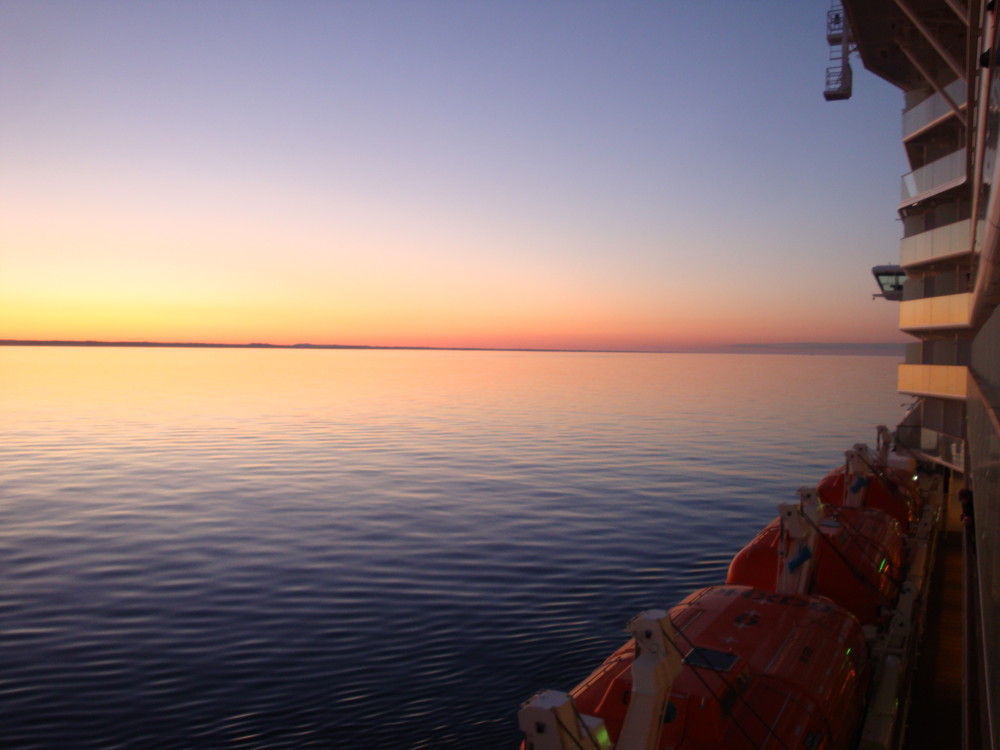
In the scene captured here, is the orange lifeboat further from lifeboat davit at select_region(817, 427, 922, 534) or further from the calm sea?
lifeboat davit at select_region(817, 427, 922, 534)

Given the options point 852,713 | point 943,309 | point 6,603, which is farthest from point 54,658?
point 943,309

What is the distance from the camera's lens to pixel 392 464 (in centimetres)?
4416

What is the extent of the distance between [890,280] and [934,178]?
1753 centimetres

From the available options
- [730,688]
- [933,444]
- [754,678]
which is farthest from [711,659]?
[933,444]

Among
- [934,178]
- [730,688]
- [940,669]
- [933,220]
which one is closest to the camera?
[730,688]

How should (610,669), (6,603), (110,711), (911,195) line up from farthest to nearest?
1. (911,195)
2. (6,603)
3. (110,711)
4. (610,669)

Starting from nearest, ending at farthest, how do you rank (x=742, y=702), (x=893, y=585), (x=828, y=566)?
1. (x=742, y=702)
2. (x=828, y=566)
3. (x=893, y=585)

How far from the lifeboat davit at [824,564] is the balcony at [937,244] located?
16149 mm

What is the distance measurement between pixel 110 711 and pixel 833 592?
15.1 metres

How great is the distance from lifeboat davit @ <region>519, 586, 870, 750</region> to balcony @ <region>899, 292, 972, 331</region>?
1922 cm

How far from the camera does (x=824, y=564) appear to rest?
18234 millimetres

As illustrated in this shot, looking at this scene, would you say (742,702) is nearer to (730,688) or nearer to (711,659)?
(730,688)

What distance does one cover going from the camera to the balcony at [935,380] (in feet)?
99.1

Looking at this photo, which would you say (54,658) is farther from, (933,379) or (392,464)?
(933,379)
